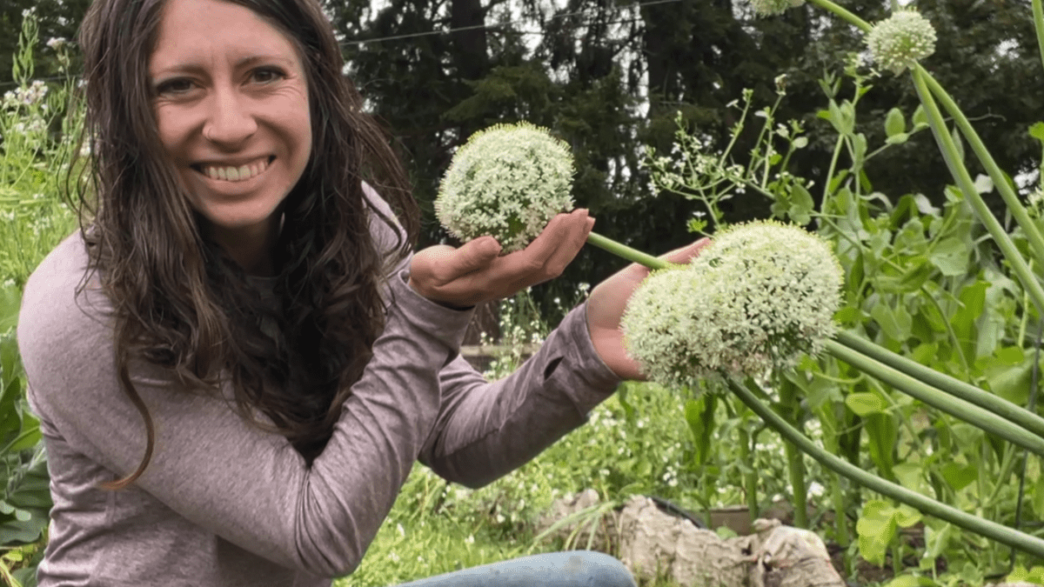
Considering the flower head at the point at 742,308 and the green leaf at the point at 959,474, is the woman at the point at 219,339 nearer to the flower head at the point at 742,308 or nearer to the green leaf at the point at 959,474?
the flower head at the point at 742,308

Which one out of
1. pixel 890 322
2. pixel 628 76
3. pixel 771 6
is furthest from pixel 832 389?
pixel 628 76

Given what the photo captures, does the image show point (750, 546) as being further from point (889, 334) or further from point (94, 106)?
point (94, 106)

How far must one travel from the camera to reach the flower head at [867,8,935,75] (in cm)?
133

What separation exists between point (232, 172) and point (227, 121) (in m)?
0.08

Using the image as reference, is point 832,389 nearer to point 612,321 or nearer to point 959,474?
Result: point 959,474

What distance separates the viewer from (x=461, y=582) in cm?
172

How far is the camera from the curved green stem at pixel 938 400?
0.99m

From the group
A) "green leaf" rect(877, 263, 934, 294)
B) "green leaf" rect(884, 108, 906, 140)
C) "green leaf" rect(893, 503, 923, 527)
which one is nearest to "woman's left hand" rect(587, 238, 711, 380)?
"green leaf" rect(893, 503, 923, 527)

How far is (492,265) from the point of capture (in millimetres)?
1216

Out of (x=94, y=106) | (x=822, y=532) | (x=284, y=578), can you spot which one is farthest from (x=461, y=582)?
(x=822, y=532)

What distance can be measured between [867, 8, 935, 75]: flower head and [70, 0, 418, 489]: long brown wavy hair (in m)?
0.70

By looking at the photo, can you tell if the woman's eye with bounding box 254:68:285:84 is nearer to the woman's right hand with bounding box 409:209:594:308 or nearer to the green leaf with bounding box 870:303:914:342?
the woman's right hand with bounding box 409:209:594:308

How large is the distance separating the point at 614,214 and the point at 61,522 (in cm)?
912

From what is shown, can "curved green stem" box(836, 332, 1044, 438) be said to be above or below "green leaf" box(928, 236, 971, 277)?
above
